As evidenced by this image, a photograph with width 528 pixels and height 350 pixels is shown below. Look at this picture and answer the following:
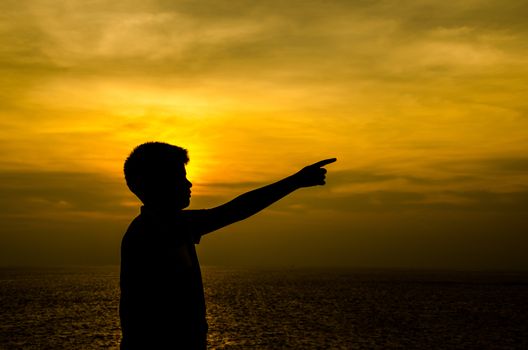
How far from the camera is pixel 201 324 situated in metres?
4.10

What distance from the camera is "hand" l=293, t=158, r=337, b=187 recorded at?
4.47m

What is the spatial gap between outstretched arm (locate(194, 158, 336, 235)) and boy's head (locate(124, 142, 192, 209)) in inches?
7.9

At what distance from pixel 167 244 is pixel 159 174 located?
0.48 metres

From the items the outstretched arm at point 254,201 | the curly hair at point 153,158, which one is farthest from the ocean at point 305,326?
the curly hair at point 153,158

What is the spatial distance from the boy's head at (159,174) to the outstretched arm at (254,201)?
0.20 meters

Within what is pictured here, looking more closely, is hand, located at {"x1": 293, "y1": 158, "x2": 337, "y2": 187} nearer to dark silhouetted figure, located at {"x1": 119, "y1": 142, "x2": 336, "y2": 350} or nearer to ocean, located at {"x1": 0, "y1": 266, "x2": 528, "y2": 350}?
dark silhouetted figure, located at {"x1": 119, "y1": 142, "x2": 336, "y2": 350}

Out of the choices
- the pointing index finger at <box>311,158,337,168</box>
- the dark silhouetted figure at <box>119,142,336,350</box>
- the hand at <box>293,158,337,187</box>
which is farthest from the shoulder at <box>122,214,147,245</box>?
the pointing index finger at <box>311,158,337,168</box>

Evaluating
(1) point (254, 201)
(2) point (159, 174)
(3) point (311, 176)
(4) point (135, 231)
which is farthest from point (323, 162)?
(4) point (135, 231)

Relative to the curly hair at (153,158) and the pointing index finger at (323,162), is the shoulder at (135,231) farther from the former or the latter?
the pointing index finger at (323,162)

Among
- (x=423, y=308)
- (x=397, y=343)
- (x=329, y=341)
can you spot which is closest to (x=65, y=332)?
(x=329, y=341)

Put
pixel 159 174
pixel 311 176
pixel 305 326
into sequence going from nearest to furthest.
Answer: pixel 159 174, pixel 311 176, pixel 305 326

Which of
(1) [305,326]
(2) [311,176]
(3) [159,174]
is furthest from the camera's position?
(1) [305,326]

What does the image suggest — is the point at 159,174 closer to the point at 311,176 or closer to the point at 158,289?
the point at 158,289

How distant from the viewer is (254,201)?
449 centimetres
